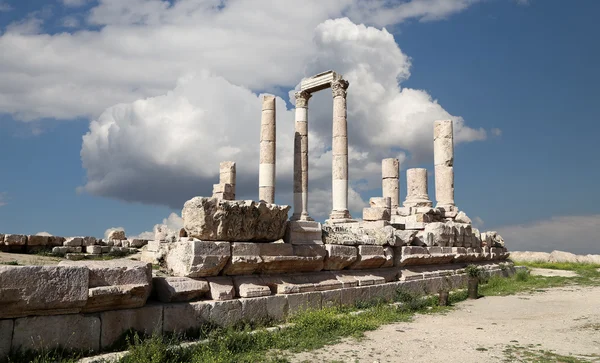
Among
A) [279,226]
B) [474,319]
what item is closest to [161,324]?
[279,226]

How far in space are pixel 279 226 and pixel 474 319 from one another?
13.7 ft

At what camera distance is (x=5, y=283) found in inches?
184

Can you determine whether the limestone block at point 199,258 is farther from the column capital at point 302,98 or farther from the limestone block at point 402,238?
the column capital at point 302,98

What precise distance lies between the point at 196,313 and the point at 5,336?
2224mm

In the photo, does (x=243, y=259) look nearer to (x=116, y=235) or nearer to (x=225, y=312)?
(x=225, y=312)

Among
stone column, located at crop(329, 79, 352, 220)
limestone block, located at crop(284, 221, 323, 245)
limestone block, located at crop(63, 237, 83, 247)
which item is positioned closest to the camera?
limestone block, located at crop(284, 221, 323, 245)

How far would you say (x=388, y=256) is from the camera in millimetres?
10555

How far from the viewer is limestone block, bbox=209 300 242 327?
6461 millimetres

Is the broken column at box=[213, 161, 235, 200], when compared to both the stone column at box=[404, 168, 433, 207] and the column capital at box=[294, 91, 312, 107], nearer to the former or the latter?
the column capital at box=[294, 91, 312, 107]

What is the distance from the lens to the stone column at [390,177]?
886 inches

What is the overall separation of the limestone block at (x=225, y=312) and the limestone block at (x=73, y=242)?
1258cm

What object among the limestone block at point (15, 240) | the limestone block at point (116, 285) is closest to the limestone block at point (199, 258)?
the limestone block at point (116, 285)

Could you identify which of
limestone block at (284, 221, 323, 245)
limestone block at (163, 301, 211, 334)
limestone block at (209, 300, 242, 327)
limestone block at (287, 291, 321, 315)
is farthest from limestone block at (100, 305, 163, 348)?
limestone block at (284, 221, 323, 245)

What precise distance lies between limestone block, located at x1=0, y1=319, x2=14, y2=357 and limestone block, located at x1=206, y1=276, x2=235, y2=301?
2557mm
